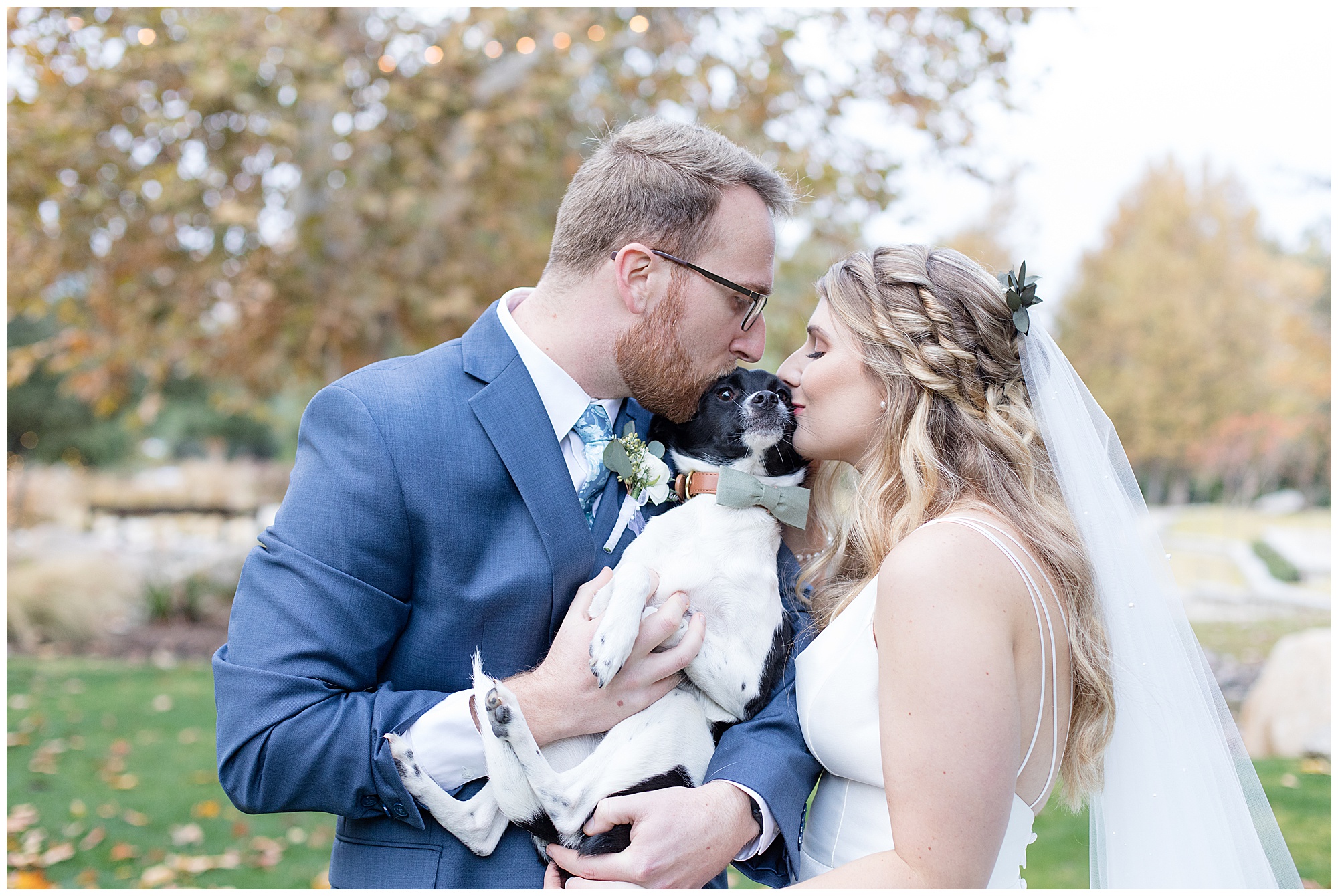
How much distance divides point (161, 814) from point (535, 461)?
6365mm

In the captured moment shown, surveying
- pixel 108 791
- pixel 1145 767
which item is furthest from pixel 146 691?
pixel 1145 767

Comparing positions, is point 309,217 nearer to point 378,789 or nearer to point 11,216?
point 11,216

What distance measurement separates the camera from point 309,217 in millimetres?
7652

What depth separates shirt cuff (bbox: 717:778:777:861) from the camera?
7.68 ft

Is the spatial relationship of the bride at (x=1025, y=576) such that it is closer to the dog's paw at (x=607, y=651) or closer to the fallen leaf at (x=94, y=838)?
the dog's paw at (x=607, y=651)

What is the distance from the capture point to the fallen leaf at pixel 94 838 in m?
6.24

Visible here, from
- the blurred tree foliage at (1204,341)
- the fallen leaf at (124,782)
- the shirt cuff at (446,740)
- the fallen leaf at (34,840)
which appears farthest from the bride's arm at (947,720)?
the blurred tree foliage at (1204,341)

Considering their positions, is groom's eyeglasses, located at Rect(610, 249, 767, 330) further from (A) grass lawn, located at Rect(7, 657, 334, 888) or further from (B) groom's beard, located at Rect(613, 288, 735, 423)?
(A) grass lawn, located at Rect(7, 657, 334, 888)

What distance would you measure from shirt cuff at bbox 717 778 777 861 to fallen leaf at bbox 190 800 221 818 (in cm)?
612

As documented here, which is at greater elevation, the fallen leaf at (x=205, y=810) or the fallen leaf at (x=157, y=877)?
the fallen leaf at (x=157, y=877)

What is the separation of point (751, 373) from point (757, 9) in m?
5.53

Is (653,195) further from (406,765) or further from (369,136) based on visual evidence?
(369,136)

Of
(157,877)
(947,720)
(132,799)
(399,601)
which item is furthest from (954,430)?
(132,799)

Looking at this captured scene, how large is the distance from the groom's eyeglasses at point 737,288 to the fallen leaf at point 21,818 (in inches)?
269
